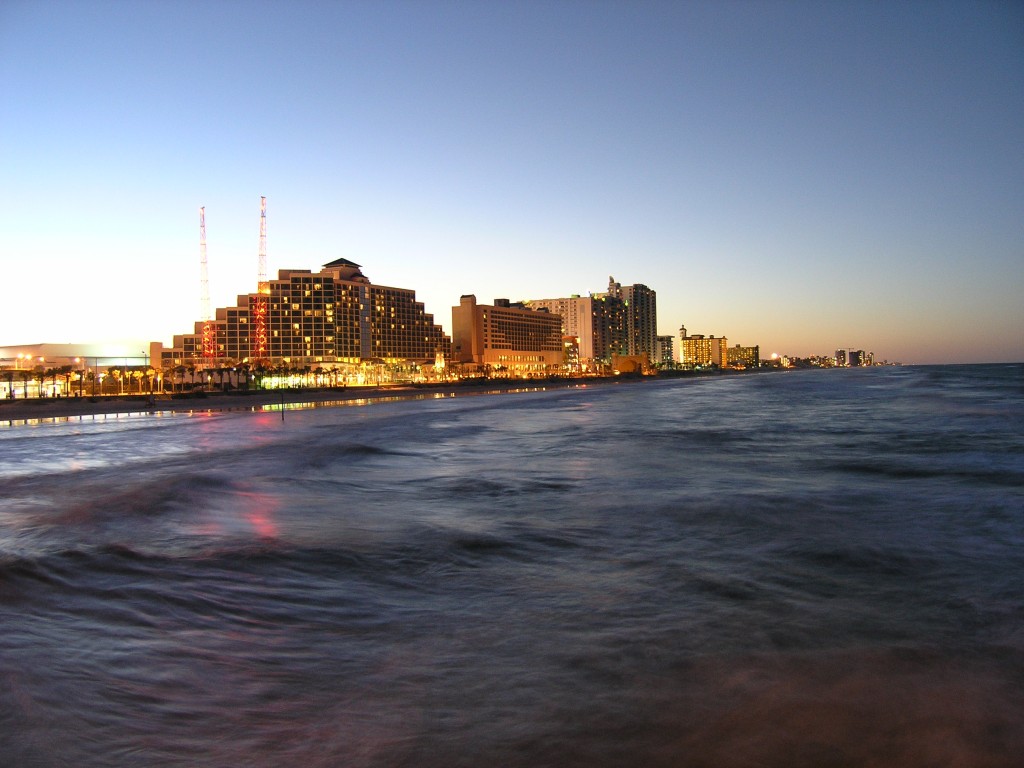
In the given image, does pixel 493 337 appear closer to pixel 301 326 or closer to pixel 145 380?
pixel 301 326

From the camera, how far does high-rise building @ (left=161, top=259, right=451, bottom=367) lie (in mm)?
146000

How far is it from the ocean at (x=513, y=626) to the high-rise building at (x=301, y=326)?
459ft

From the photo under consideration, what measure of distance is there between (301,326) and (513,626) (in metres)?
152

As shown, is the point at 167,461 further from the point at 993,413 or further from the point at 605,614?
the point at 993,413

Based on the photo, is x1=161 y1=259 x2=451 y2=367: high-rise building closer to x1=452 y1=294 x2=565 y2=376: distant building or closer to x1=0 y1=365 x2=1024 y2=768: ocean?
x1=452 y1=294 x2=565 y2=376: distant building

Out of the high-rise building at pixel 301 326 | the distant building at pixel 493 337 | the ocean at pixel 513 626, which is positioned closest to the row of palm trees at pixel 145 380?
the high-rise building at pixel 301 326

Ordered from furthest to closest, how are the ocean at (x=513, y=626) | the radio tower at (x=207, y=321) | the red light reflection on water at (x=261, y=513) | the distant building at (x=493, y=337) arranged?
the distant building at (x=493, y=337) → the radio tower at (x=207, y=321) → the red light reflection on water at (x=261, y=513) → the ocean at (x=513, y=626)

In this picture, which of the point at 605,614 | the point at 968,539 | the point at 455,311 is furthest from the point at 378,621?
the point at 455,311

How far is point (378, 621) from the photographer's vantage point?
545 cm

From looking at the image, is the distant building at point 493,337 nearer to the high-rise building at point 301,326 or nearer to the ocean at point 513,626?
the high-rise building at point 301,326

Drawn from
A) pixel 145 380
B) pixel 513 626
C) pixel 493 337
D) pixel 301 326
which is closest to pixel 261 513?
pixel 513 626

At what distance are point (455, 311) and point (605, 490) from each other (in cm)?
17925

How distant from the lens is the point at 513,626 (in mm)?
5324

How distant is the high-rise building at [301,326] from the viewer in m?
146
